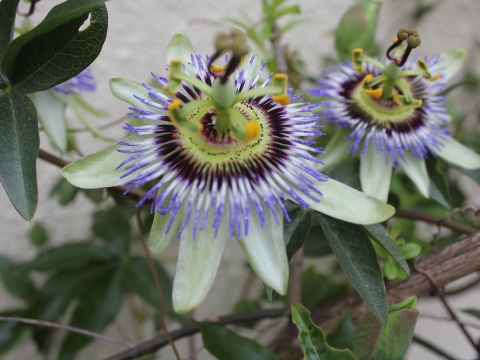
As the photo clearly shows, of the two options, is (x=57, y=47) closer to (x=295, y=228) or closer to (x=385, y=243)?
(x=295, y=228)

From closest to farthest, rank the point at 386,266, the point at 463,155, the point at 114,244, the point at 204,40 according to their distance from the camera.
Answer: the point at 386,266, the point at 463,155, the point at 114,244, the point at 204,40

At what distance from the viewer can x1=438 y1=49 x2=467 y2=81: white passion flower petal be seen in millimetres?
1047

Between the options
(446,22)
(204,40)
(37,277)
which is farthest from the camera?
(446,22)

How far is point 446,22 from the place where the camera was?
215 centimetres

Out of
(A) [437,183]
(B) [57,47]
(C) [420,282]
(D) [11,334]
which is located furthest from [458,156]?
(D) [11,334]

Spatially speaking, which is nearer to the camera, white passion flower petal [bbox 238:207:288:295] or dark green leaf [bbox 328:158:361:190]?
white passion flower petal [bbox 238:207:288:295]

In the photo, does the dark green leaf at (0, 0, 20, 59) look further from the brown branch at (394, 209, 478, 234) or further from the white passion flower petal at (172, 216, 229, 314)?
the brown branch at (394, 209, 478, 234)

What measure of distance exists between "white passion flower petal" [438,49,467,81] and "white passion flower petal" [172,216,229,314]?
71 centimetres

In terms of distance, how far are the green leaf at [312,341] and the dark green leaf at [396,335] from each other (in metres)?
0.05

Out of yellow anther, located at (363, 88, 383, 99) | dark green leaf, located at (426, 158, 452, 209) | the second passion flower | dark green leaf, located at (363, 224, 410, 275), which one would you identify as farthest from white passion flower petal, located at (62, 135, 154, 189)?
dark green leaf, located at (426, 158, 452, 209)

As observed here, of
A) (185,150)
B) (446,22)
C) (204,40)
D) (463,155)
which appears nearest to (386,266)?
(463,155)

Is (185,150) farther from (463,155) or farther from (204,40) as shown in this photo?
(204,40)

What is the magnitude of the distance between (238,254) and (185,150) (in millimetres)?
1054

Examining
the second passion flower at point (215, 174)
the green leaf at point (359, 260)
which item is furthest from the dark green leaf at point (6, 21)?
the green leaf at point (359, 260)
